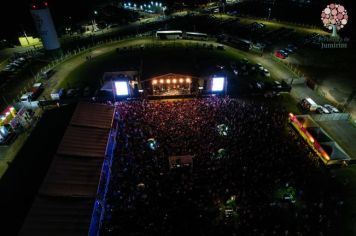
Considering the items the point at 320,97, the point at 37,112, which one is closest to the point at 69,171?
the point at 37,112

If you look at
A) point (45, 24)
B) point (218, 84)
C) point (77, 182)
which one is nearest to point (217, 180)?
point (77, 182)

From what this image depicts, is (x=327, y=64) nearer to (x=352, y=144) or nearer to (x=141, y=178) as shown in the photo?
(x=352, y=144)

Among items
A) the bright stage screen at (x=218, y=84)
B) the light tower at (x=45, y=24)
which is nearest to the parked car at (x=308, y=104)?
the bright stage screen at (x=218, y=84)

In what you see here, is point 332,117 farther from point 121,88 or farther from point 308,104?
point 121,88

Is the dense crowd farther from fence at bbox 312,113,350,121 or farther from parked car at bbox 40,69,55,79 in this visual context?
parked car at bbox 40,69,55,79
